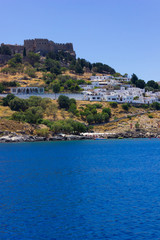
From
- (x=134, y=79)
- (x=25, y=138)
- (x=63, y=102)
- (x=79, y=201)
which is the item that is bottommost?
(x=79, y=201)

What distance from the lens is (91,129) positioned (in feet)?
324

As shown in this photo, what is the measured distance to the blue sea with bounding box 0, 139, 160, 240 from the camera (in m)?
21.2

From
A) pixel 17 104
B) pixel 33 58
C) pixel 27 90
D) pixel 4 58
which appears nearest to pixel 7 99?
pixel 17 104

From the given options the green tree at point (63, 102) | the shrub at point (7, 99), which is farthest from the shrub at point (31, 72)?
the shrub at point (7, 99)

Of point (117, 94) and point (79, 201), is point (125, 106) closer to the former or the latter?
point (117, 94)

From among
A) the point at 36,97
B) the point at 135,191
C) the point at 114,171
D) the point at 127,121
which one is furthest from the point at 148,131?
the point at 135,191

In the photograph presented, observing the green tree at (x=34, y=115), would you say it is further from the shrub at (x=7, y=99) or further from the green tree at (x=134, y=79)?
the green tree at (x=134, y=79)

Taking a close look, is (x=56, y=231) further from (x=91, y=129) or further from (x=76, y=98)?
(x=76, y=98)

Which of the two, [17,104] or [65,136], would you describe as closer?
[65,136]

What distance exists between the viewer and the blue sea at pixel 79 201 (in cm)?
2123

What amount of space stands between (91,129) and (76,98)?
24.4 metres

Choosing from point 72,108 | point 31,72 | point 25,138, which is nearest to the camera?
point 25,138

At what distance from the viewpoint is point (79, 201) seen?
2814 cm

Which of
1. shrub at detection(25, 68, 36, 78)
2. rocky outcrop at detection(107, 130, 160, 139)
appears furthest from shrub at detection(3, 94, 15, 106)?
shrub at detection(25, 68, 36, 78)
